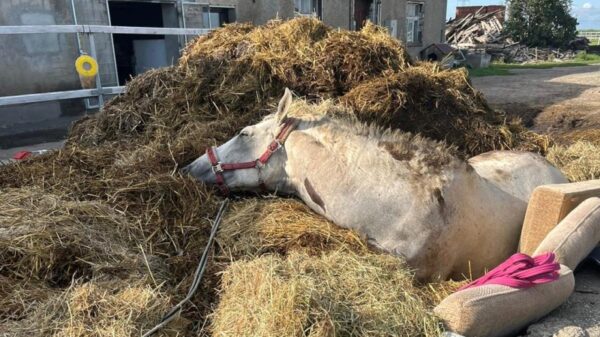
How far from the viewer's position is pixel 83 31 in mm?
6312

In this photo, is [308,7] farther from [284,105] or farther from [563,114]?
[284,105]

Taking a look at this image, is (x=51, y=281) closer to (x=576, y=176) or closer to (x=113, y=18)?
(x=576, y=176)

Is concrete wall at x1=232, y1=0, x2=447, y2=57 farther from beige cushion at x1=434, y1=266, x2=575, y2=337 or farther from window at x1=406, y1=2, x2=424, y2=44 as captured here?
beige cushion at x1=434, y1=266, x2=575, y2=337

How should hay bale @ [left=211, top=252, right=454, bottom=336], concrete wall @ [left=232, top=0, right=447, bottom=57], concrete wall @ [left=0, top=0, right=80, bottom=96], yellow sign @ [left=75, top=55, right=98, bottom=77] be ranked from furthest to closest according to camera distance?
concrete wall @ [left=232, top=0, right=447, bottom=57], concrete wall @ [left=0, top=0, right=80, bottom=96], yellow sign @ [left=75, top=55, right=98, bottom=77], hay bale @ [left=211, top=252, right=454, bottom=336]

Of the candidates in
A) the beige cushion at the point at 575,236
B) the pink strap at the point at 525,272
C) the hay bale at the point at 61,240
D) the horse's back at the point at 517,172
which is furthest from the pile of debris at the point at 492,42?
the hay bale at the point at 61,240

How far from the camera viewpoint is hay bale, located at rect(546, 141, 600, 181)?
393 cm

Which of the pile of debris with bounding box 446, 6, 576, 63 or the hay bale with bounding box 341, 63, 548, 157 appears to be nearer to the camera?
the hay bale with bounding box 341, 63, 548, 157

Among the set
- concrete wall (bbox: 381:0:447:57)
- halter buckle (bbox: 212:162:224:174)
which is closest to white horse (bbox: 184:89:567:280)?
halter buckle (bbox: 212:162:224:174)

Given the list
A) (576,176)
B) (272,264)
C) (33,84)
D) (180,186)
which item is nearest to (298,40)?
(180,186)

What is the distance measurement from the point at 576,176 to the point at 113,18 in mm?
13461

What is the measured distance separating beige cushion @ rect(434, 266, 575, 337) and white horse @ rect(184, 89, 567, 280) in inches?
26.9

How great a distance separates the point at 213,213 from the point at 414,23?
2047 centimetres

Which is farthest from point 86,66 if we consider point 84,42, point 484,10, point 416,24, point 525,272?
point 484,10

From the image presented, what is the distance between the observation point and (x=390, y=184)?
2744 millimetres
